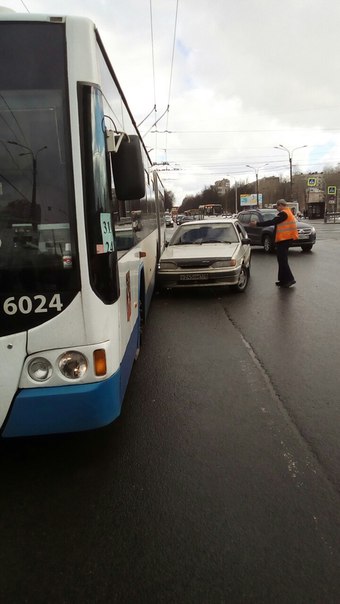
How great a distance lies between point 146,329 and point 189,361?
1.80 meters

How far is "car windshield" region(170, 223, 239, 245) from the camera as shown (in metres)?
10.1

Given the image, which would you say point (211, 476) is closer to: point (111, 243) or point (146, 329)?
point (111, 243)

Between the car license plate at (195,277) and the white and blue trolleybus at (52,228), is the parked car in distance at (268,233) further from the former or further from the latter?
the white and blue trolleybus at (52,228)

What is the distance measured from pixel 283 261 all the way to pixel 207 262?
80.5 inches

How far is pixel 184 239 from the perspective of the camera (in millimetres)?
10383

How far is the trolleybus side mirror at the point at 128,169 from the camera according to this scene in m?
2.86

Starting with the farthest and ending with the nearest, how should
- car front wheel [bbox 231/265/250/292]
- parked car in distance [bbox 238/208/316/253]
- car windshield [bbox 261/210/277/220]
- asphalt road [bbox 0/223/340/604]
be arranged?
car windshield [bbox 261/210/277/220] < parked car in distance [bbox 238/208/316/253] < car front wheel [bbox 231/265/250/292] < asphalt road [bbox 0/223/340/604]

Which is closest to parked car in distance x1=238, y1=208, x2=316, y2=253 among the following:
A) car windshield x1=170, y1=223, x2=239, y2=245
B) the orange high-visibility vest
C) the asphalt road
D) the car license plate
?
car windshield x1=170, y1=223, x2=239, y2=245

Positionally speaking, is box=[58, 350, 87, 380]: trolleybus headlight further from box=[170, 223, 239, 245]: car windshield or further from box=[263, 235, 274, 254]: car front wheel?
box=[263, 235, 274, 254]: car front wheel

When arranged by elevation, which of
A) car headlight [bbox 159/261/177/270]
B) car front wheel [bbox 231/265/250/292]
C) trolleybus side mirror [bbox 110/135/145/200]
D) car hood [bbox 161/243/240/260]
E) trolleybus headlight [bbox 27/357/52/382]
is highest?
trolleybus side mirror [bbox 110/135/145/200]

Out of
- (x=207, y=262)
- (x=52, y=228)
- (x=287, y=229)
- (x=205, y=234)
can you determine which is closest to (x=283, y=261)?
(x=287, y=229)

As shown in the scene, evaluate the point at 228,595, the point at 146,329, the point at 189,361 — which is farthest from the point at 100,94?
the point at 146,329

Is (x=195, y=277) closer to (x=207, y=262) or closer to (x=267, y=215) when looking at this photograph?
(x=207, y=262)

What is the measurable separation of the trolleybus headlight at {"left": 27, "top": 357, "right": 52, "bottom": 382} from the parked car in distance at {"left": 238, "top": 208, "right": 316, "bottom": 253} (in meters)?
14.7
